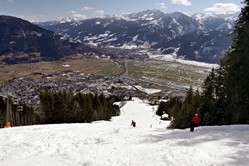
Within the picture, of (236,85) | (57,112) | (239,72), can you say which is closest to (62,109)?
(57,112)

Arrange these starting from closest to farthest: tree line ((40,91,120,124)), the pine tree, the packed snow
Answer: the packed snow
the pine tree
tree line ((40,91,120,124))

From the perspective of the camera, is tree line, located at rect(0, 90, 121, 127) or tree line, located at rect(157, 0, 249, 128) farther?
tree line, located at rect(0, 90, 121, 127)

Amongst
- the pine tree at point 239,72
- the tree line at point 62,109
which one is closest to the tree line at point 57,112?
the tree line at point 62,109

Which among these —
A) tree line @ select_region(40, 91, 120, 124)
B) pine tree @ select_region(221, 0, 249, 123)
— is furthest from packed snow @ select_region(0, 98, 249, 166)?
tree line @ select_region(40, 91, 120, 124)

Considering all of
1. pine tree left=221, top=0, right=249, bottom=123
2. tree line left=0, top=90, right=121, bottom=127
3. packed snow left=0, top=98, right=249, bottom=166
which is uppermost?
pine tree left=221, top=0, right=249, bottom=123

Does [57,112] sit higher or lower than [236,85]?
lower

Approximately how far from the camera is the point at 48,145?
28969 mm

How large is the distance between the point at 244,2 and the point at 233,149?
89.2 ft

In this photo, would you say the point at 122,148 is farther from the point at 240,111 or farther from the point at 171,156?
the point at 240,111

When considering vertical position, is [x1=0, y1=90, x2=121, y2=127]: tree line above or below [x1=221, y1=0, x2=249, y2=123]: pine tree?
below

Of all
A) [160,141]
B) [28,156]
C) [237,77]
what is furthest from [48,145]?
→ [237,77]

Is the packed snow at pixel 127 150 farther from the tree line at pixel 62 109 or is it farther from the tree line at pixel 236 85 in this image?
the tree line at pixel 62 109

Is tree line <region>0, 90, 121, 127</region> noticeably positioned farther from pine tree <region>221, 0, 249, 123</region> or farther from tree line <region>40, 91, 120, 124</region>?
pine tree <region>221, 0, 249, 123</region>

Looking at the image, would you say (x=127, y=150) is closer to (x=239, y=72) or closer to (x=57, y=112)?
(x=239, y=72)
